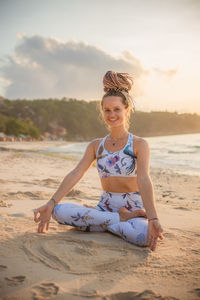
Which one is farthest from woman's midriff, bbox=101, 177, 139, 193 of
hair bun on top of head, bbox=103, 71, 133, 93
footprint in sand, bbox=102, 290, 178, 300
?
footprint in sand, bbox=102, 290, 178, 300

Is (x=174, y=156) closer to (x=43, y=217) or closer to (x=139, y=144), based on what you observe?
(x=139, y=144)

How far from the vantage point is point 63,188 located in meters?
2.52

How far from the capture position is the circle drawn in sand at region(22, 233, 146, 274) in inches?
70.1

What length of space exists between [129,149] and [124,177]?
0.91ft

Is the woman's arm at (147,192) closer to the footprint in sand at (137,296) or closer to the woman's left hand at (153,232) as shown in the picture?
the woman's left hand at (153,232)

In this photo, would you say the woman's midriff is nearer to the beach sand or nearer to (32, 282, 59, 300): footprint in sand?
the beach sand

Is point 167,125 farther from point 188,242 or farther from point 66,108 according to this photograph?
point 188,242

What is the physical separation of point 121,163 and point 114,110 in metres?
0.54

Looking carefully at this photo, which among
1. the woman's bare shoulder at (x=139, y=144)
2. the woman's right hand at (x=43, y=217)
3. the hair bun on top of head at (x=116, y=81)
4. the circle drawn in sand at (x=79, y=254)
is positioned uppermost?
the hair bun on top of head at (x=116, y=81)

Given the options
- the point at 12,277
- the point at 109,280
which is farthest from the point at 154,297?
the point at 12,277

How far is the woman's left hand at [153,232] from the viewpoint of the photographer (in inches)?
80.2

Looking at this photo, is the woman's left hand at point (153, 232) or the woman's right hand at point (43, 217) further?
the woman's right hand at point (43, 217)

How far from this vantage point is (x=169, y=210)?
11.8 feet

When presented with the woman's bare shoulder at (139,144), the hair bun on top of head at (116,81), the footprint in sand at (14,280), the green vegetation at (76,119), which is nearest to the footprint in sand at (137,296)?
the footprint in sand at (14,280)
